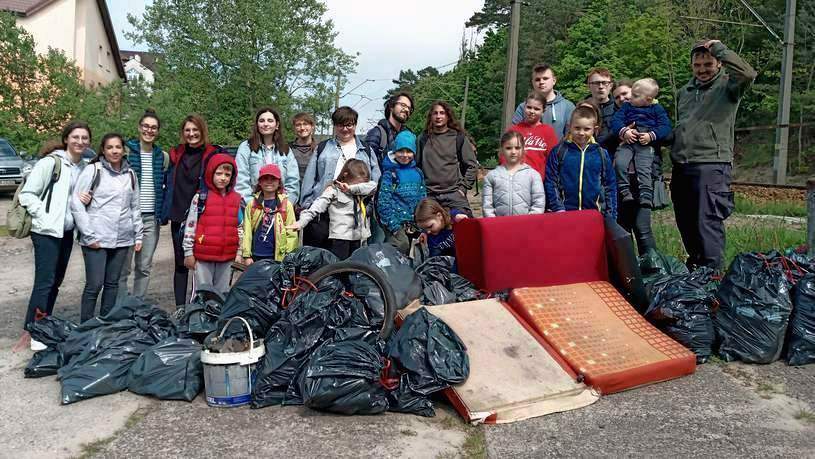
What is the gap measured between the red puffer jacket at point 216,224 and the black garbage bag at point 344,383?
1947 mm

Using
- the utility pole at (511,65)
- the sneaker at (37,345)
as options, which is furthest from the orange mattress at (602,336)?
the utility pole at (511,65)

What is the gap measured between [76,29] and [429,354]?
3522 centimetres

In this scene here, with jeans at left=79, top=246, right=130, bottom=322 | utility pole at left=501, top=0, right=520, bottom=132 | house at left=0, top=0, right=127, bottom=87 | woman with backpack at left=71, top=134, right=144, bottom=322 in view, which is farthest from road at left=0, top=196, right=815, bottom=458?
house at left=0, top=0, right=127, bottom=87

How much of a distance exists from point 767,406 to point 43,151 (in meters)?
5.56

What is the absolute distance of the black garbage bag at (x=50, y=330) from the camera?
4.60 meters

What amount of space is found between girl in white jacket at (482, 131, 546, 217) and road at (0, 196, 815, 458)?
179cm

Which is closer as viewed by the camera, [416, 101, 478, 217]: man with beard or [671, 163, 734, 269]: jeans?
[671, 163, 734, 269]: jeans

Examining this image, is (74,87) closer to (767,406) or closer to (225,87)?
(225,87)

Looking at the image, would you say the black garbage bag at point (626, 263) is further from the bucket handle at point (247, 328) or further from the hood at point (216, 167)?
the hood at point (216, 167)

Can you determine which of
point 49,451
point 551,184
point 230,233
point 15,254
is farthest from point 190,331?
point 15,254

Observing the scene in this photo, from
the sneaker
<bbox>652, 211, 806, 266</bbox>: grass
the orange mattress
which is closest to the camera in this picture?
the orange mattress

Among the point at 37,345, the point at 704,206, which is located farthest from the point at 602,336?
the point at 37,345

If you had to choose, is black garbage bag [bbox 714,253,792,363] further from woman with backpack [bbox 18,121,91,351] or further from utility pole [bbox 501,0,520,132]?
utility pole [bbox 501,0,520,132]

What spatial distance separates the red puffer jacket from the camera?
5.32m
